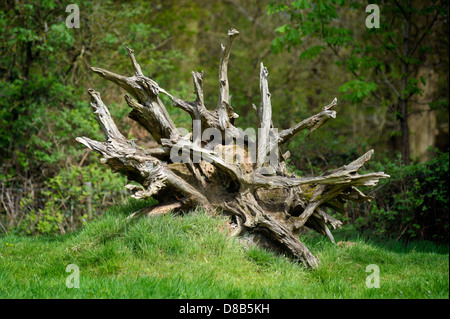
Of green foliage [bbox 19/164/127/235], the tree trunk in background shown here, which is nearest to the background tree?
the tree trunk in background

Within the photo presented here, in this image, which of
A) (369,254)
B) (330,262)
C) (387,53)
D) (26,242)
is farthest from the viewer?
(387,53)

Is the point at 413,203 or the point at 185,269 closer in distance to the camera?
the point at 185,269

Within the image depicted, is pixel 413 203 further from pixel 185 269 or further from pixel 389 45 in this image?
pixel 185 269

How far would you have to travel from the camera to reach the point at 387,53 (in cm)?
1260

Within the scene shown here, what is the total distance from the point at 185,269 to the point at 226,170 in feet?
4.91

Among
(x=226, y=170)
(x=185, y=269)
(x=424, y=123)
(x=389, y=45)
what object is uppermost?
(x=389, y=45)

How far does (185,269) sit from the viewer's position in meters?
5.04

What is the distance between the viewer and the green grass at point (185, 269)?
444 centimetres

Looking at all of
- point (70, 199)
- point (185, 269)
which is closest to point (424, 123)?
point (70, 199)

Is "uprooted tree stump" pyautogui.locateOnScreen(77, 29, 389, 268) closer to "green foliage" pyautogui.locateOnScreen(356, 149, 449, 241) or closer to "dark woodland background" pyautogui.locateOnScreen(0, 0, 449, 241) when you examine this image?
"dark woodland background" pyautogui.locateOnScreen(0, 0, 449, 241)

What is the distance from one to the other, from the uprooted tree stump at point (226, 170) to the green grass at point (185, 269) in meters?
0.32
